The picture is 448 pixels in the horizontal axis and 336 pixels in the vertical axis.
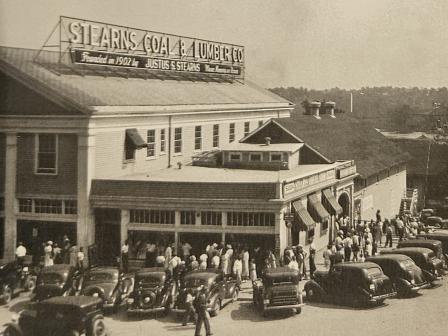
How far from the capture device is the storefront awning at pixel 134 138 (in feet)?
114

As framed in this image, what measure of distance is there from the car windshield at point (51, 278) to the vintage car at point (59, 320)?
401 cm

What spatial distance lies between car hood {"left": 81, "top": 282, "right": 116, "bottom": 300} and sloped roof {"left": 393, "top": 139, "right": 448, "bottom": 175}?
1656 inches

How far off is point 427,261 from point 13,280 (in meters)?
16.9

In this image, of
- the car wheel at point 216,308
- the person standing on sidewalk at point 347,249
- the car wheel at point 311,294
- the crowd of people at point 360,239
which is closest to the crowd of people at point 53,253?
the car wheel at point 216,308

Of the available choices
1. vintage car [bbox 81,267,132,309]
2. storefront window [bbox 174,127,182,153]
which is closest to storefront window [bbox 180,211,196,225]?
vintage car [bbox 81,267,132,309]

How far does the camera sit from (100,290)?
78.5 feet

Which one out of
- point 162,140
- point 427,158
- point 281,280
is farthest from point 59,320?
point 427,158

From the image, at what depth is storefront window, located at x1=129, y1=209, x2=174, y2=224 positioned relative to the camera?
3111 cm

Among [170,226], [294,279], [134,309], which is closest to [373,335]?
[294,279]

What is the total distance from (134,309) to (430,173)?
44.5 meters

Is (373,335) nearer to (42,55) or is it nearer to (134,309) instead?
(134,309)

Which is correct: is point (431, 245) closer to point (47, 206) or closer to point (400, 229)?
point (400, 229)

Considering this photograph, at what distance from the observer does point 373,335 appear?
20.6 meters

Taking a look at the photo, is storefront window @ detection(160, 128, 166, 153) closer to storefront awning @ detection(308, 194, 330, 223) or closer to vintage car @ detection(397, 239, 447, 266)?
storefront awning @ detection(308, 194, 330, 223)
